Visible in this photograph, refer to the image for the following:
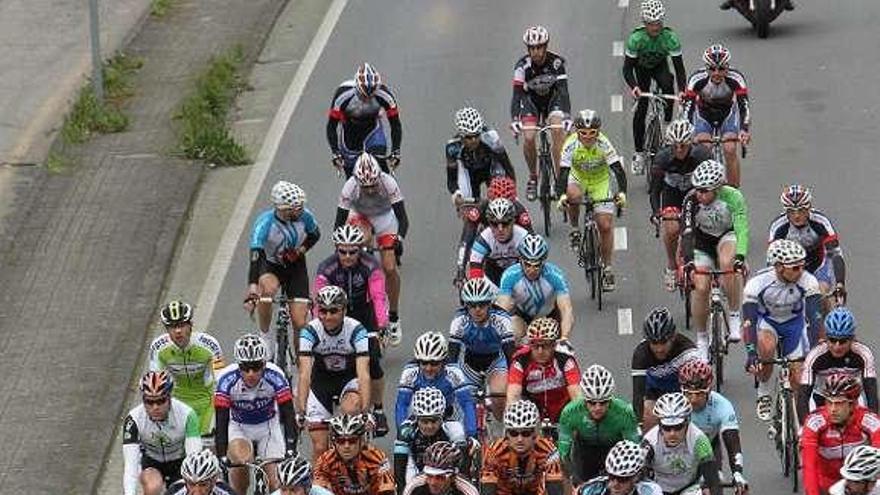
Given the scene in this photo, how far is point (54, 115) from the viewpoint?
37.6 meters

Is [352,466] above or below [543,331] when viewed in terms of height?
below

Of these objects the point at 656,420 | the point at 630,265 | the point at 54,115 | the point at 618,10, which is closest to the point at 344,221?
the point at 630,265

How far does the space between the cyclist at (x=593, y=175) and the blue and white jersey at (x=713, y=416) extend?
6.90 metres

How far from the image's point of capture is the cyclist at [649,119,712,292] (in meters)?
28.8

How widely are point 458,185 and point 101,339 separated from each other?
13.4ft

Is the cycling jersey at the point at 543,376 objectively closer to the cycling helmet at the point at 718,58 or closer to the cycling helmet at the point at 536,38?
the cycling helmet at the point at 718,58

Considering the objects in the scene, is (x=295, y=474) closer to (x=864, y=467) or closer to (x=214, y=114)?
(x=864, y=467)

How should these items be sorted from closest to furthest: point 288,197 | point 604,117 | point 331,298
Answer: point 331,298 < point 288,197 < point 604,117

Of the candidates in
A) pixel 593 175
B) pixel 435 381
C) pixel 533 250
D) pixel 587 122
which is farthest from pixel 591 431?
pixel 593 175

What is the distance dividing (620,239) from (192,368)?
8.44 meters

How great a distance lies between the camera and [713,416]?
22578mm

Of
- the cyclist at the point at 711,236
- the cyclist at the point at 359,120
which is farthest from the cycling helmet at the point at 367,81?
the cyclist at the point at 711,236

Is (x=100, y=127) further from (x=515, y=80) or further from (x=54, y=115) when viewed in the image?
(x=515, y=80)

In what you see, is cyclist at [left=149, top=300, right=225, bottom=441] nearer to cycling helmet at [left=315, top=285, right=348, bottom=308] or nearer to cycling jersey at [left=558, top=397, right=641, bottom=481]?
cycling helmet at [left=315, top=285, right=348, bottom=308]
